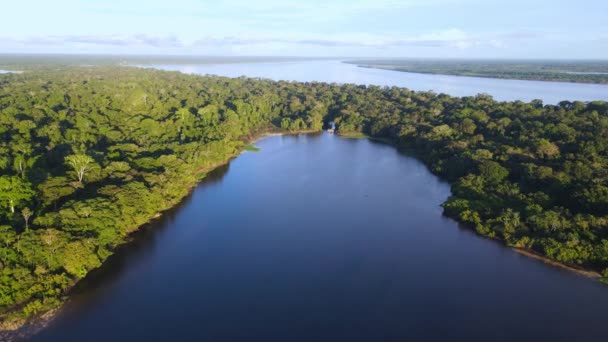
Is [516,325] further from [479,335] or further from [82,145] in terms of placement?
[82,145]

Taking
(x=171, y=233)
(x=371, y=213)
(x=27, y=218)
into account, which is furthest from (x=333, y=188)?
(x=27, y=218)

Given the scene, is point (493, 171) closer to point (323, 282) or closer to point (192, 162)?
point (323, 282)

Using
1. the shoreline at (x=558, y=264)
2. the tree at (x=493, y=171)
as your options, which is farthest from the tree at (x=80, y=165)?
the tree at (x=493, y=171)

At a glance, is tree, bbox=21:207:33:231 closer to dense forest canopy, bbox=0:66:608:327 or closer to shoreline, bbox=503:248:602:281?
dense forest canopy, bbox=0:66:608:327

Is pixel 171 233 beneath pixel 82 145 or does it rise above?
beneath

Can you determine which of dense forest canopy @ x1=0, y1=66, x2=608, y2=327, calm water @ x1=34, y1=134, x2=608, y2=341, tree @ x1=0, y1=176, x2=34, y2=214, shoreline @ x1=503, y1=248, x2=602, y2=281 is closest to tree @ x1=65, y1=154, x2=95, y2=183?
dense forest canopy @ x1=0, y1=66, x2=608, y2=327

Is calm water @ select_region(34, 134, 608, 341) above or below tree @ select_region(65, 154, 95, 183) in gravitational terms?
below
